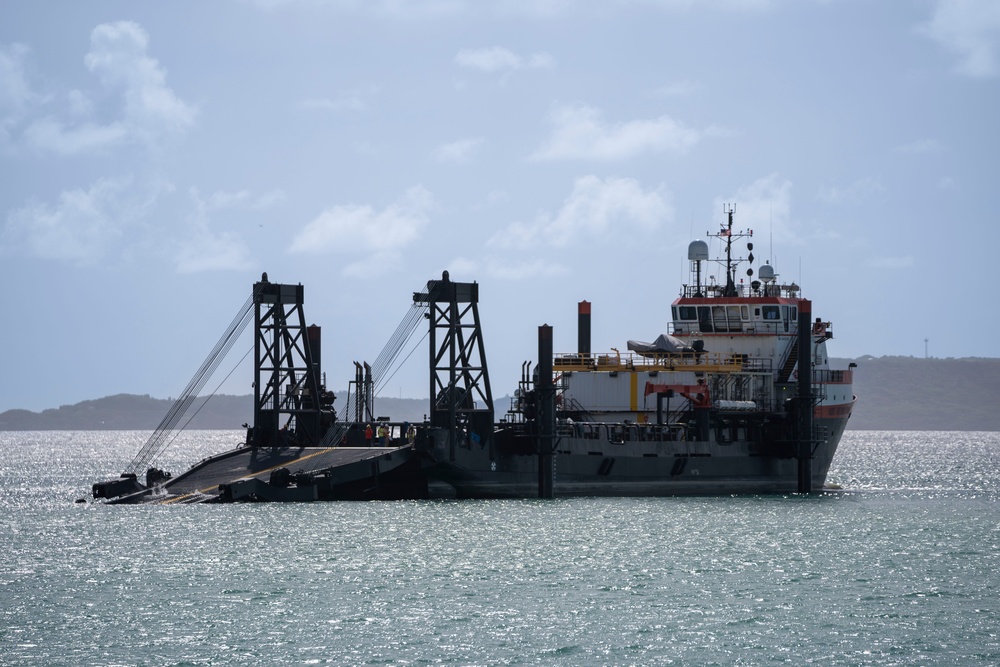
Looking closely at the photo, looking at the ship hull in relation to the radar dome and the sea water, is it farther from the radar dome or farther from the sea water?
the radar dome

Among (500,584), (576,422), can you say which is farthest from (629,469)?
(500,584)

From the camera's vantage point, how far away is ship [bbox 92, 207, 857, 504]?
57094 mm

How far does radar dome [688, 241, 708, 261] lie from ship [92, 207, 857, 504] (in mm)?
49

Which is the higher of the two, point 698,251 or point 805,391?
point 698,251

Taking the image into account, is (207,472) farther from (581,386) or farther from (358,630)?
(358,630)

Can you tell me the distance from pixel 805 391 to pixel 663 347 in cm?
657

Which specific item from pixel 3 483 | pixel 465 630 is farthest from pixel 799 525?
pixel 3 483

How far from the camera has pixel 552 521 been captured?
51.4m

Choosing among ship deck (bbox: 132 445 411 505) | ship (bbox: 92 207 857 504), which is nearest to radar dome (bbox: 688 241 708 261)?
ship (bbox: 92 207 857 504)

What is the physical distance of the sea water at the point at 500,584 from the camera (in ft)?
98.0

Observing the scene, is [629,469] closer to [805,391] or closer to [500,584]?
[805,391]

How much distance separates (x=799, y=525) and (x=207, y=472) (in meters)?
23.7

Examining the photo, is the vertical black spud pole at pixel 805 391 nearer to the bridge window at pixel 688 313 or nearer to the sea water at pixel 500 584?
the sea water at pixel 500 584

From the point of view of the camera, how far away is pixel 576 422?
62.9 m
